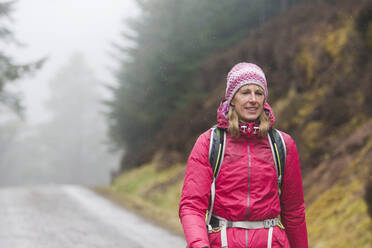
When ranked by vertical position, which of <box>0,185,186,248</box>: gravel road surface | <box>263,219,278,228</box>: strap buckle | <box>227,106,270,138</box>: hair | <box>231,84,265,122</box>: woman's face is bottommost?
<box>263,219,278,228</box>: strap buckle

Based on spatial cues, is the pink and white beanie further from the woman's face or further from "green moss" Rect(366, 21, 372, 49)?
"green moss" Rect(366, 21, 372, 49)

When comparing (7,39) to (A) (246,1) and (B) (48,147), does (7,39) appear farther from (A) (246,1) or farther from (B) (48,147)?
(B) (48,147)

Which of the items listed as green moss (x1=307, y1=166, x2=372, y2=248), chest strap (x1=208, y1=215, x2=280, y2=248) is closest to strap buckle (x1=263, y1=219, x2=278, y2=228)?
chest strap (x1=208, y1=215, x2=280, y2=248)

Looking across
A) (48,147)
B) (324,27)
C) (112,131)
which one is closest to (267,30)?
(324,27)

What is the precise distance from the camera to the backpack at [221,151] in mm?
2781

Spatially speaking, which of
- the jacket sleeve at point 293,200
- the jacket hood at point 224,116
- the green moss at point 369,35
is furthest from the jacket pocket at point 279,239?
the green moss at point 369,35

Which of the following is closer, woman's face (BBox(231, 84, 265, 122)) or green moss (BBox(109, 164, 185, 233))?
woman's face (BBox(231, 84, 265, 122))

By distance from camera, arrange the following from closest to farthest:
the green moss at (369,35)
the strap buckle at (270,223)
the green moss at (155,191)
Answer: the strap buckle at (270,223)
the green moss at (369,35)
the green moss at (155,191)

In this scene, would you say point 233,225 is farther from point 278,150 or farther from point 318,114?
point 318,114

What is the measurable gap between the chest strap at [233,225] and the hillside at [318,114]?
3.82 metres

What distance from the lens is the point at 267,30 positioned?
65.1ft

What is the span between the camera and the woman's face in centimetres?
290

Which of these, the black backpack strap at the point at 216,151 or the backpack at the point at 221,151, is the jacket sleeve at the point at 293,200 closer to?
the backpack at the point at 221,151

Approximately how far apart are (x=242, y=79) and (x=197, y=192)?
79 cm
